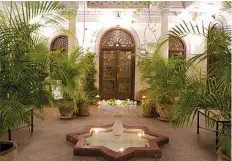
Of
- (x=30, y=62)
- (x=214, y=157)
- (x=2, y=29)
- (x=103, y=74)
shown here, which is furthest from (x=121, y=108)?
(x=103, y=74)

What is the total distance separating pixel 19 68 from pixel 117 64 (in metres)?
7.54

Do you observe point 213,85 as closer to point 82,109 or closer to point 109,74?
point 82,109

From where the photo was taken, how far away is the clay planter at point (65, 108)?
698 centimetres

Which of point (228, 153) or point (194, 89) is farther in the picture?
point (194, 89)

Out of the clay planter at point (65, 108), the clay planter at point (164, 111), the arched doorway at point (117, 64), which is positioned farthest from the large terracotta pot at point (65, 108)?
the arched doorway at point (117, 64)

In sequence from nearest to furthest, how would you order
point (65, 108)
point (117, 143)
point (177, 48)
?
point (117, 143)
point (65, 108)
point (177, 48)

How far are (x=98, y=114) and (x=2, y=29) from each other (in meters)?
5.34

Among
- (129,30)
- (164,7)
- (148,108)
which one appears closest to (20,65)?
(148,108)

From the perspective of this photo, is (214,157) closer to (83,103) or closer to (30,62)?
(30,62)

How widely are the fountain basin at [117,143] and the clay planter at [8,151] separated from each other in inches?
52.1

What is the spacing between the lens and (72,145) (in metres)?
4.89

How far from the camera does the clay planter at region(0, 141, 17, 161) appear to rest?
2.88 metres

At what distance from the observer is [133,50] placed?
33.8 ft

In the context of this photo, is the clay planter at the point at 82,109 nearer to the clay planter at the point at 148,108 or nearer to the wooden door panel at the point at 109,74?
the clay planter at the point at 148,108
